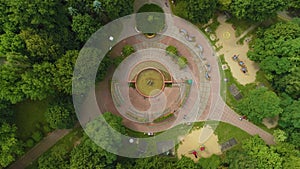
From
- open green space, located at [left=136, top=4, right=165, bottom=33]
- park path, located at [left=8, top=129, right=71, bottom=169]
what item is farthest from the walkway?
park path, located at [left=8, top=129, right=71, bottom=169]

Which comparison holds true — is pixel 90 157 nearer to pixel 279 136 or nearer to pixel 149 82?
pixel 149 82

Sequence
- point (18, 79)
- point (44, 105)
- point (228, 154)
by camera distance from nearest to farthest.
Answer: point (18, 79), point (228, 154), point (44, 105)

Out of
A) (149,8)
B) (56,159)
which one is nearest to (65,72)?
(56,159)

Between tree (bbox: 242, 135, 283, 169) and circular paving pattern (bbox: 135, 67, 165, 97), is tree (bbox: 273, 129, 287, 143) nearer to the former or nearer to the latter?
tree (bbox: 242, 135, 283, 169)

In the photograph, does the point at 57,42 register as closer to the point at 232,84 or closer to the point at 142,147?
the point at 142,147

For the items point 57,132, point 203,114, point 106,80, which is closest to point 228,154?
point 203,114

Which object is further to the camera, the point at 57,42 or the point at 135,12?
the point at 135,12

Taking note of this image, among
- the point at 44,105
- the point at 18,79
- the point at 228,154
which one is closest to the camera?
the point at 18,79

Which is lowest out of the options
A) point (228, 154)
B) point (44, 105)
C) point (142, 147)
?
point (228, 154)
